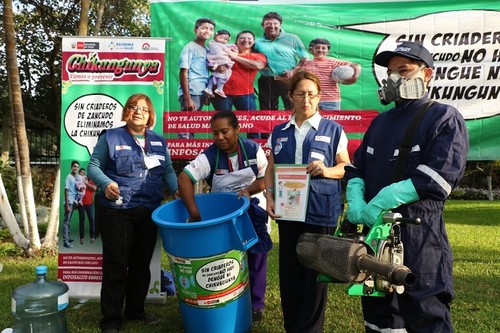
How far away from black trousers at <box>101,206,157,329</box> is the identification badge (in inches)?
12.7

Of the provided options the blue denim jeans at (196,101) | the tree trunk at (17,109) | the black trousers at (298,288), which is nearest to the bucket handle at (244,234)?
the black trousers at (298,288)

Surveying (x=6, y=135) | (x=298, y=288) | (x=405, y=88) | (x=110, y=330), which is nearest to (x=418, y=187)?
(x=405, y=88)

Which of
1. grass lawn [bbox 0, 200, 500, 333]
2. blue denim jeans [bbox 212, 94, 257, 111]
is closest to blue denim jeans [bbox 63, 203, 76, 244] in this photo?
grass lawn [bbox 0, 200, 500, 333]

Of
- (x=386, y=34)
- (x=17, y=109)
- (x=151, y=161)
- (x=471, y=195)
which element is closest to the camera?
(x=151, y=161)

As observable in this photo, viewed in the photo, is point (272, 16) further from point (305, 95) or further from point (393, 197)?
point (393, 197)

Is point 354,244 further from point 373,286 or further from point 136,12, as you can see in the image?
point 136,12

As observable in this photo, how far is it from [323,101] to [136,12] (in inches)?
352

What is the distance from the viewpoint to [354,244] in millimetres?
1915

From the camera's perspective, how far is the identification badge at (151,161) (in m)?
3.37

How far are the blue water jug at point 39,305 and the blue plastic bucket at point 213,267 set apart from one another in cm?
88

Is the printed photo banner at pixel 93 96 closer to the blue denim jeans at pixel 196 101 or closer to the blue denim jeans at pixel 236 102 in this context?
the blue denim jeans at pixel 196 101

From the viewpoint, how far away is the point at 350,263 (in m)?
1.88

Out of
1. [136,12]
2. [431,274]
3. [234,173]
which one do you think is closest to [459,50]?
[234,173]

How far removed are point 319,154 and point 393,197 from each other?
0.86 metres
